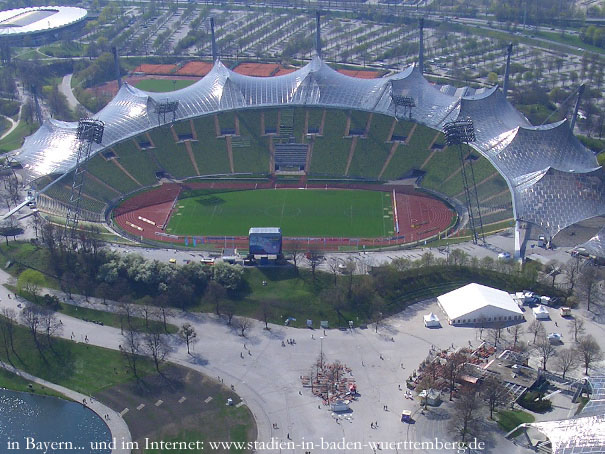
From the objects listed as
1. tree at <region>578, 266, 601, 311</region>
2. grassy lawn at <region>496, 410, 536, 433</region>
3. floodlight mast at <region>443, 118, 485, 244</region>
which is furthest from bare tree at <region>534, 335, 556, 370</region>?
floodlight mast at <region>443, 118, 485, 244</region>

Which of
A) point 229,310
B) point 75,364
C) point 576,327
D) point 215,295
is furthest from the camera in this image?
point 215,295

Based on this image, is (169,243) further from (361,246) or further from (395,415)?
(395,415)

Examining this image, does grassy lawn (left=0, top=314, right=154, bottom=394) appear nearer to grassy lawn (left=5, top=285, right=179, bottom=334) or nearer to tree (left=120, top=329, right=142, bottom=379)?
tree (left=120, top=329, right=142, bottom=379)

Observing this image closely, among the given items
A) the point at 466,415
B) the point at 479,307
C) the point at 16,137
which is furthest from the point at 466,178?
the point at 16,137

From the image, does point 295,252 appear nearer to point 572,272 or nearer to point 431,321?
point 431,321

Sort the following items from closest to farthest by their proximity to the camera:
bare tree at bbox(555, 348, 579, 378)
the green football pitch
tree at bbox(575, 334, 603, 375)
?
bare tree at bbox(555, 348, 579, 378), tree at bbox(575, 334, 603, 375), the green football pitch
